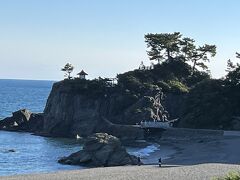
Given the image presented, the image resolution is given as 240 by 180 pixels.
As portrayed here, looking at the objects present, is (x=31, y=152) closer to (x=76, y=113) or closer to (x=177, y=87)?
(x=76, y=113)

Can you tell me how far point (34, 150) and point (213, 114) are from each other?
25096 millimetres

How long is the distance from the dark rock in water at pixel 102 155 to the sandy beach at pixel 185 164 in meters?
2.83

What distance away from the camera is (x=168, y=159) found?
50.9 metres

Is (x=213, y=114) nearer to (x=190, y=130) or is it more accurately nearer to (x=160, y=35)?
(x=190, y=130)

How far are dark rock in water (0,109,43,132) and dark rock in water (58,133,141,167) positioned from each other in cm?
4062

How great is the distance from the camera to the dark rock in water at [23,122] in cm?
9094

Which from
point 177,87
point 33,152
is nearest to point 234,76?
point 177,87

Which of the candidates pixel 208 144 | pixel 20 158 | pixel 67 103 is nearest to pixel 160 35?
pixel 67 103

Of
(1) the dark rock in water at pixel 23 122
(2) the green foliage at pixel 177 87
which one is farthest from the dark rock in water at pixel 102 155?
(1) the dark rock in water at pixel 23 122

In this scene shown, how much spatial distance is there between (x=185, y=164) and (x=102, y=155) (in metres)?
8.81

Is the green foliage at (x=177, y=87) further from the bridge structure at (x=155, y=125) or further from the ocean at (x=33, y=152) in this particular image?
the ocean at (x=33, y=152)

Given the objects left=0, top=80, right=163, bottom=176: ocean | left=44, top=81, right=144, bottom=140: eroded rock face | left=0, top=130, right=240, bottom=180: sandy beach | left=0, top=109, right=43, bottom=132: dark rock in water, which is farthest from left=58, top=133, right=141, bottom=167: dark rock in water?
left=0, top=109, right=43, bottom=132: dark rock in water

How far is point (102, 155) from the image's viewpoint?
49.9m

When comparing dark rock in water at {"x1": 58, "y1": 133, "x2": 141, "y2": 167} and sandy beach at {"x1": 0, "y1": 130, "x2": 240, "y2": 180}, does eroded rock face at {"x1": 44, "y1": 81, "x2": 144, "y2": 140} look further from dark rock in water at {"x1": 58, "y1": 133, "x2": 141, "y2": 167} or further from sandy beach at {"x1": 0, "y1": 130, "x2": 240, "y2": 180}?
dark rock in water at {"x1": 58, "y1": 133, "x2": 141, "y2": 167}
